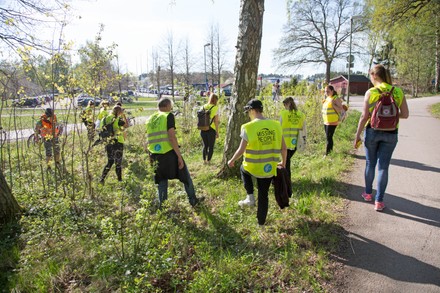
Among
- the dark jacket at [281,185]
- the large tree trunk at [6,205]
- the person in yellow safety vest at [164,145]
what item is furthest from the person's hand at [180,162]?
the large tree trunk at [6,205]

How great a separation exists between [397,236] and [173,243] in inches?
103

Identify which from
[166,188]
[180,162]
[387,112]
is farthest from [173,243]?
[387,112]

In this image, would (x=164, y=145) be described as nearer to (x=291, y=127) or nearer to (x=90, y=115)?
(x=90, y=115)

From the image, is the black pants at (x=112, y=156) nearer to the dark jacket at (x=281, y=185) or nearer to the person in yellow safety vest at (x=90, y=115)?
the person in yellow safety vest at (x=90, y=115)

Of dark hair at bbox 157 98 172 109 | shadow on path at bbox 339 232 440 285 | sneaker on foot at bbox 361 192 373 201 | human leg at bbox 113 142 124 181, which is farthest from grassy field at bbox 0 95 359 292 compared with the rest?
dark hair at bbox 157 98 172 109

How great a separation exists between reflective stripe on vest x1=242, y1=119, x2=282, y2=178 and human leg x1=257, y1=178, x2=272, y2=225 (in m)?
0.09

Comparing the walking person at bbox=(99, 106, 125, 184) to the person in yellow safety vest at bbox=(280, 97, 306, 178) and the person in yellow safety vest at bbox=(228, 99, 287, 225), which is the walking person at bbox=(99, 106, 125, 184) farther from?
the person in yellow safety vest at bbox=(228, 99, 287, 225)

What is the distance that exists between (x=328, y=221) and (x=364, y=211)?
64 centimetres

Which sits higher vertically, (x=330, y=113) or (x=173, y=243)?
(x=330, y=113)

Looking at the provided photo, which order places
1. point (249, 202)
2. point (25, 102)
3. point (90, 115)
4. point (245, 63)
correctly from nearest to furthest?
1. point (249, 202)
2. point (90, 115)
3. point (245, 63)
4. point (25, 102)

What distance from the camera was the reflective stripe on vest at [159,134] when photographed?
175 inches

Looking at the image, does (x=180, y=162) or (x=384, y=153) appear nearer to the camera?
(x=384, y=153)

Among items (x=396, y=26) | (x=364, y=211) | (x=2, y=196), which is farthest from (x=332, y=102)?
(x=396, y=26)

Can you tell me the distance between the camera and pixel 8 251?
3.80 meters
